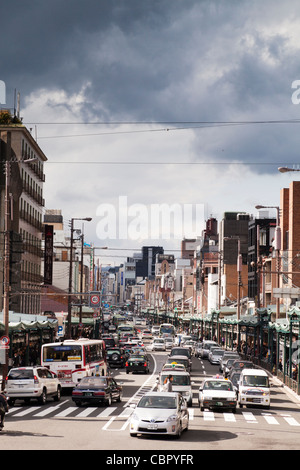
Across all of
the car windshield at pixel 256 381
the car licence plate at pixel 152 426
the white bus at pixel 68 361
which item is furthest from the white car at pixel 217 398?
the white bus at pixel 68 361

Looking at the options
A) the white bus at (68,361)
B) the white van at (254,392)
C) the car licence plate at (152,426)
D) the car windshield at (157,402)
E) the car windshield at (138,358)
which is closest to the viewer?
the car licence plate at (152,426)

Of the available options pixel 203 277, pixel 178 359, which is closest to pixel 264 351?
pixel 178 359

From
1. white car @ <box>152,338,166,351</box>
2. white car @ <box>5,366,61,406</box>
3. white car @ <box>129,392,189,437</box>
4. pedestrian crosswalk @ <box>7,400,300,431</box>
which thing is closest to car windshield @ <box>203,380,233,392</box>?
pedestrian crosswalk @ <box>7,400,300,431</box>

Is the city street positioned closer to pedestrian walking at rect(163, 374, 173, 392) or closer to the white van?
the white van

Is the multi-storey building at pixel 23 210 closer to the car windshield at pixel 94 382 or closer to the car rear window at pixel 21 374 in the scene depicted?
the car rear window at pixel 21 374

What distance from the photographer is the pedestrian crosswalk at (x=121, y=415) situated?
28.8m

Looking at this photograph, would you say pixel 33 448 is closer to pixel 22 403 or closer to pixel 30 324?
pixel 22 403

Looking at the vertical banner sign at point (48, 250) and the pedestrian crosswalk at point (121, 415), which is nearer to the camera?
the pedestrian crosswalk at point (121, 415)

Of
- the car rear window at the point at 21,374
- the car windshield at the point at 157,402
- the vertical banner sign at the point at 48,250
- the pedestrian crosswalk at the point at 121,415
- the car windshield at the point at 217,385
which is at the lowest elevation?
the pedestrian crosswalk at the point at 121,415

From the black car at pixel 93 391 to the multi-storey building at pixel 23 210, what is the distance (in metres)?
32.1

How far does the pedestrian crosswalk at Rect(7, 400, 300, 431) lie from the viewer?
94.5 ft

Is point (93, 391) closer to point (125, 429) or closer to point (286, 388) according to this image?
point (125, 429)
